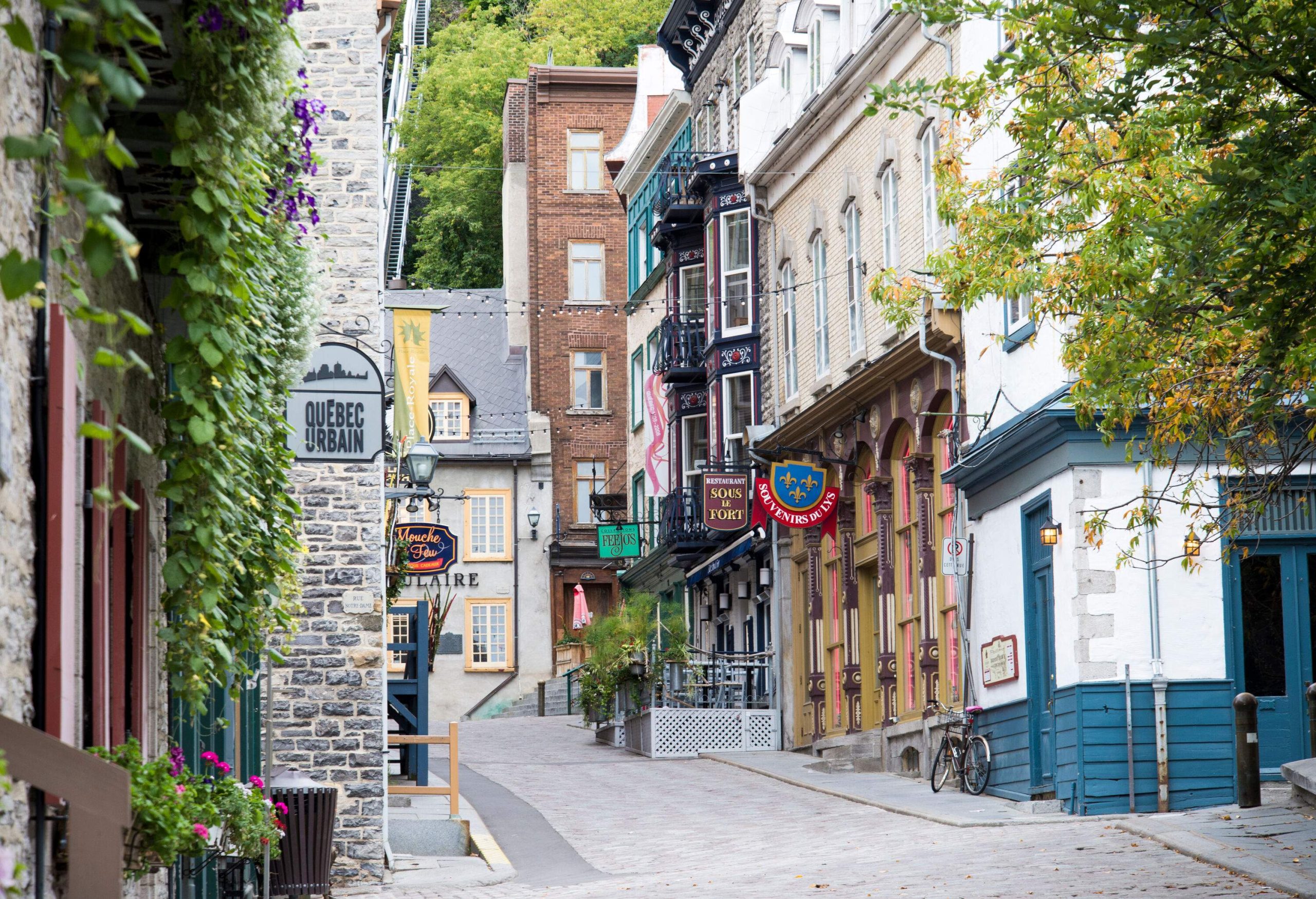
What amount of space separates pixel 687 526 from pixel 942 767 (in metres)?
14.5

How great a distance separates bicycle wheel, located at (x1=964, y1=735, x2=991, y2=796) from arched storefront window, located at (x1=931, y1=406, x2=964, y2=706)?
1.22m

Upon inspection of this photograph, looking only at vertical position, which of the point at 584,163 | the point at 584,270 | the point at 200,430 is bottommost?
the point at 200,430

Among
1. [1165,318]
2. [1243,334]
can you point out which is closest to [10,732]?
[1165,318]

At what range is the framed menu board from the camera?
763 inches

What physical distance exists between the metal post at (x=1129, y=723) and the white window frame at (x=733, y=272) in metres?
15.0

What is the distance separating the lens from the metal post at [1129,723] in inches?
677

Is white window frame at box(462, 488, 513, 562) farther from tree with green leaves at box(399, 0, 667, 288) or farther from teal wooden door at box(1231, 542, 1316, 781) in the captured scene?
teal wooden door at box(1231, 542, 1316, 781)

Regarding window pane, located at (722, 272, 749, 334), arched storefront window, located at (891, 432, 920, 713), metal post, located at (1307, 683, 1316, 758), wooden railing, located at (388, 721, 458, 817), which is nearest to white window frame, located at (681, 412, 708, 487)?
window pane, located at (722, 272, 749, 334)

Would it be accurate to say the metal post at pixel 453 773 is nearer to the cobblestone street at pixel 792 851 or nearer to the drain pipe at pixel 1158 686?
the cobblestone street at pixel 792 851

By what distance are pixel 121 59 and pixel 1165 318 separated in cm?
675

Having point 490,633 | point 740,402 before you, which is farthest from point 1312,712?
point 490,633

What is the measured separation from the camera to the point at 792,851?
16.0 meters

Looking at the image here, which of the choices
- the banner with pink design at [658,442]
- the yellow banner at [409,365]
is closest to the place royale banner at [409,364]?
the yellow banner at [409,365]

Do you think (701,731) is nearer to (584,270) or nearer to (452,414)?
(452,414)
